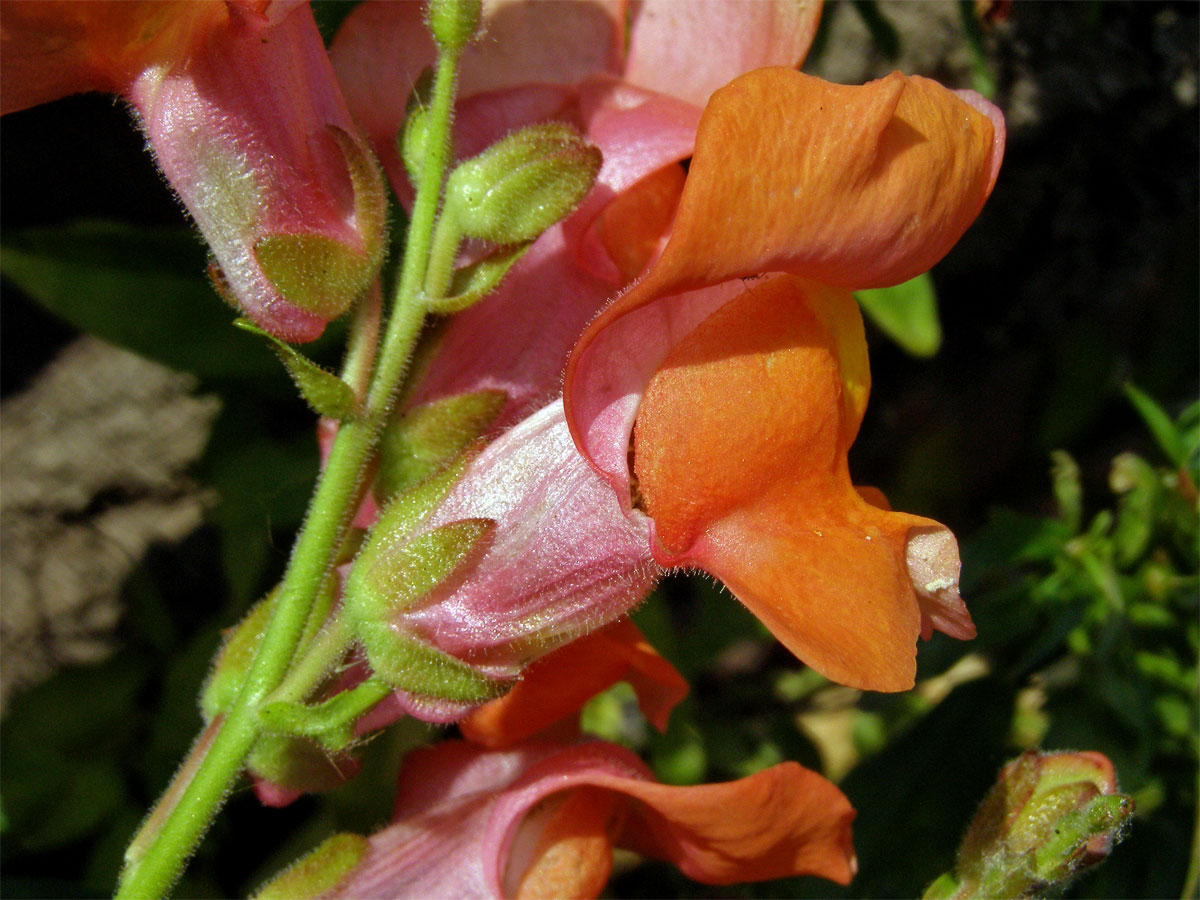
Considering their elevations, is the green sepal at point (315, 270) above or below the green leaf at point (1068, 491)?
above

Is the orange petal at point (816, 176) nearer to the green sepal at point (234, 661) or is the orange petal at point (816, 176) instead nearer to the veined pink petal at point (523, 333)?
the veined pink petal at point (523, 333)

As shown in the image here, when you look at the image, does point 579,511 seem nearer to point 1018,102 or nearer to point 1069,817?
point 1069,817

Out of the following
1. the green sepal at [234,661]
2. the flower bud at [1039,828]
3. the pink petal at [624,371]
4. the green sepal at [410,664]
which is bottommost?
the flower bud at [1039,828]

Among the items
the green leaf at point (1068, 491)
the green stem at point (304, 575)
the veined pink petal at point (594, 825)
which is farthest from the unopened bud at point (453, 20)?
the green leaf at point (1068, 491)

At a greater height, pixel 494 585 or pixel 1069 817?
pixel 494 585

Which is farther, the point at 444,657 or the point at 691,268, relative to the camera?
the point at 444,657

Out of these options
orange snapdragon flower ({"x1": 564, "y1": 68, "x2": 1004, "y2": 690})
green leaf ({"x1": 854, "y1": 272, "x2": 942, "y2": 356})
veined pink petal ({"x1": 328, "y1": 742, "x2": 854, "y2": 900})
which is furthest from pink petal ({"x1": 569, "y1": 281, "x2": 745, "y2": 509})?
green leaf ({"x1": 854, "y1": 272, "x2": 942, "y2": 356})

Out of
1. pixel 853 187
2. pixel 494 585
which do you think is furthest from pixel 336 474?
pixel 853 187

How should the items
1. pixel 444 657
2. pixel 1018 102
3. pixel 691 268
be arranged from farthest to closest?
pixel 1018 102, pixel 444 657, pixel 691 268
